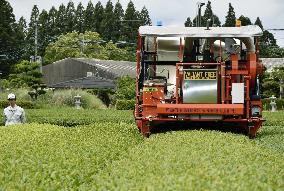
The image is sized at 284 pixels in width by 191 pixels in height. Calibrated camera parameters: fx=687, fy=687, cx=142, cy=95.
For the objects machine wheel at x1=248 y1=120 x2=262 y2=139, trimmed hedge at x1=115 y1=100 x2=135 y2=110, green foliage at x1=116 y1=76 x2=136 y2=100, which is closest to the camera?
machine wheel at x1=248 y1=120 x2=262 y2=139

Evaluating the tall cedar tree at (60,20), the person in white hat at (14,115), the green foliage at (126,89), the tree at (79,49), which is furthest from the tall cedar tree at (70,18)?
the person in white hat at (14,115)

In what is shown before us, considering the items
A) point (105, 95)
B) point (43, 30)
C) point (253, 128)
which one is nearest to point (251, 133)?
point (253, 128)

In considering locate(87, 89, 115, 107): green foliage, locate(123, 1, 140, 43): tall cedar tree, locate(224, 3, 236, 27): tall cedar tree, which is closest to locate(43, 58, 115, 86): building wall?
locate(87, 89, 115, 107): green foliage

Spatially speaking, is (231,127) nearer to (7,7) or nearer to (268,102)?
(268,102)

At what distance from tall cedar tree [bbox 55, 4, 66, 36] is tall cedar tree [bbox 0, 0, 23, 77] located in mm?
38079

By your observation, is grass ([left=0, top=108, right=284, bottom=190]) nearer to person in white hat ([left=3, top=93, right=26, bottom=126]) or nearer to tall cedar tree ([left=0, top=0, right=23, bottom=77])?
person in white hat ([left=3, top=93, right=26, bottom=126])

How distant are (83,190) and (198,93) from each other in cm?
925

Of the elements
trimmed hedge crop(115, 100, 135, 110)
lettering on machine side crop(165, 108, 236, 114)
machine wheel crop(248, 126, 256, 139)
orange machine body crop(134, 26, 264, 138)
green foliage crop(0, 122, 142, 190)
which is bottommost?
trimmed hedge crop(115, 100, 135, 110)

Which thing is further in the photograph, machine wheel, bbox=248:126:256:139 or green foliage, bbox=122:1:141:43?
green foliage, bbox=122:1:141:43

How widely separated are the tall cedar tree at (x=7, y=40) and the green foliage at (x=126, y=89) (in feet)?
105

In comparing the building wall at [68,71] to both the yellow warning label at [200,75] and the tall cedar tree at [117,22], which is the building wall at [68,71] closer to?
the tall cedar tree at [117,22]

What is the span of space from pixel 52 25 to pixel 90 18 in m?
7.88

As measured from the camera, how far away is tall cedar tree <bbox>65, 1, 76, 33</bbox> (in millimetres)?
132250

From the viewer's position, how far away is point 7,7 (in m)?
88.0
